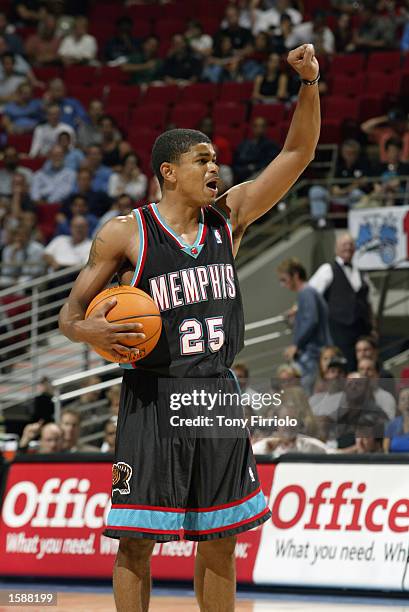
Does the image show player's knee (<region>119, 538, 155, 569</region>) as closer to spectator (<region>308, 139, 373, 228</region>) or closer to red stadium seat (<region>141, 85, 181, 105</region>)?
spectator (<region>308, 139, 373, 228</region>)

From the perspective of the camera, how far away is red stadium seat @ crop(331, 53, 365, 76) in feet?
46.8

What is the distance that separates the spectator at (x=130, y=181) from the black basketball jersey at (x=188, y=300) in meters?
8.69

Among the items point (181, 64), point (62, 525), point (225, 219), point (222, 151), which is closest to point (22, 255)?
point (222, 151)

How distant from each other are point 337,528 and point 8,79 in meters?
11.2

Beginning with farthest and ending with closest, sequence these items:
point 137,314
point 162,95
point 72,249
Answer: point 162,95 < point 72,249 < point 137,314

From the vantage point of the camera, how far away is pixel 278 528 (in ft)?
25.7

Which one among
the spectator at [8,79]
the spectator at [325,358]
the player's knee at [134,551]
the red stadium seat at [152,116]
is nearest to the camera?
the player's knee at [134,551]

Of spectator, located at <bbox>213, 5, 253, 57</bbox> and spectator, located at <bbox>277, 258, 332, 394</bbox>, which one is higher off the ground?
spectator, located at <bbox>213, 5, 253, 57</bbox>

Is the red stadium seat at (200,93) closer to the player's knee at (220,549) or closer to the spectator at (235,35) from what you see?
the spectator at (235,35)

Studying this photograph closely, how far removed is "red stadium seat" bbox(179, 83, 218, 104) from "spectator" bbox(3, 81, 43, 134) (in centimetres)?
226

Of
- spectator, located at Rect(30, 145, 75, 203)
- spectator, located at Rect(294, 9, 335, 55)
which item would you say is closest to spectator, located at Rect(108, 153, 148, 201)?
spectator, located at Rect(30, 145, 75, 203)

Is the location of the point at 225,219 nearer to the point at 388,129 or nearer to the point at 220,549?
the point at 220,549

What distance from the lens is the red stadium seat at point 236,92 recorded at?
49.0ft

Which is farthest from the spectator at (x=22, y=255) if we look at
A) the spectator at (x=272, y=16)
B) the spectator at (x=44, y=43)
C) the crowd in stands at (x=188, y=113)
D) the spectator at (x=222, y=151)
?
the spectator at (x=44, y=43)
